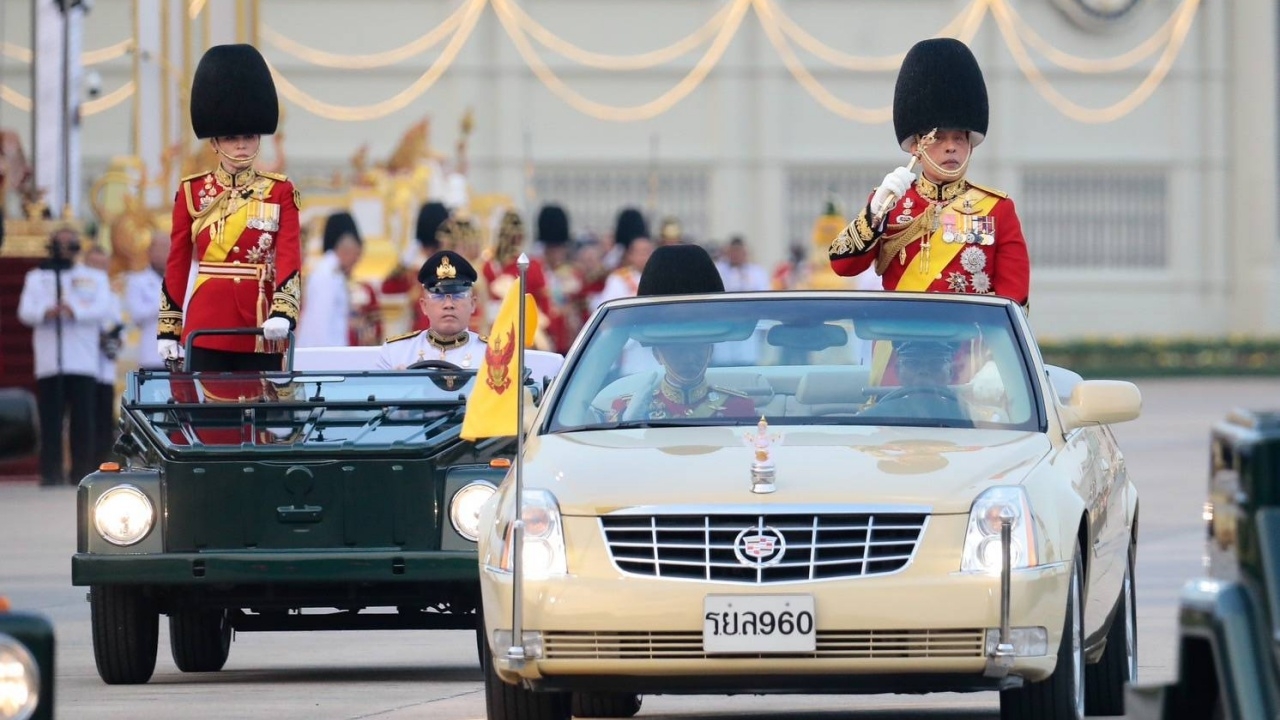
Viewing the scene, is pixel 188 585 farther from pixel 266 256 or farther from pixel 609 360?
pixel 266 256

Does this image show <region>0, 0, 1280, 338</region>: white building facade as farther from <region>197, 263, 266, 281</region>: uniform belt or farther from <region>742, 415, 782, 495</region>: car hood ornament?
<region>742, 415, 782, 495</region>: car hood ornament

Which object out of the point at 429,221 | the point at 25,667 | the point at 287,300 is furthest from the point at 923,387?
the point at 429,221

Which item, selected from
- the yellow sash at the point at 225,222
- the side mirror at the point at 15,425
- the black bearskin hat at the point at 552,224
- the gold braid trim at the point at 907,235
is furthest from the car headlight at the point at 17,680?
the black bearskin hat at the point at 552,224

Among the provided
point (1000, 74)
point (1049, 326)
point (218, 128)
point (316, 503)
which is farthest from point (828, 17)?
point (316, 503)

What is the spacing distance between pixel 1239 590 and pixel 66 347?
1769cm

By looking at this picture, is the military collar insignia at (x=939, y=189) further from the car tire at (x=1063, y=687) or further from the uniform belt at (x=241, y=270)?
the car tire at (x=1063, y=687)

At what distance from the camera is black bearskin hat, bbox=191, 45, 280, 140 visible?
1259cm

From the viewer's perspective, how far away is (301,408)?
10.4 meters

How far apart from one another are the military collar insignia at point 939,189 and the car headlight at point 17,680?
6.15 meters

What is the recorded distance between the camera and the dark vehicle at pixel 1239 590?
502 centimetres

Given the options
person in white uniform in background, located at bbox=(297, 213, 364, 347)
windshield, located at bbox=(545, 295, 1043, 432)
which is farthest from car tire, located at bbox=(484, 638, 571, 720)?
person in white uniform in background, located at bbox=(297, 213, 364, 347)

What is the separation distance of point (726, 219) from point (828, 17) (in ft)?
10.9

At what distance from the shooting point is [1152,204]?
4378 centimetres

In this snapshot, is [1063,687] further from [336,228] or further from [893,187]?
[336,228]
